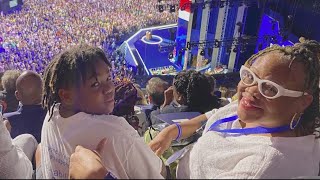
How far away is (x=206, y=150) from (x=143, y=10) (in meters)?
15.3

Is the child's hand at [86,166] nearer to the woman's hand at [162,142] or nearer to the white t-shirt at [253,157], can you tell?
the white t-shirt at [253,157]

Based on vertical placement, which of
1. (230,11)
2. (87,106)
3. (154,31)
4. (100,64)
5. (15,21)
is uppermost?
(100,64)

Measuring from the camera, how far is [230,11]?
39.9ft

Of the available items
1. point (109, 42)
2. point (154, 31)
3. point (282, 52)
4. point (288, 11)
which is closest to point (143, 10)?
point (154, 31)

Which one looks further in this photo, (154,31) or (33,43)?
(154,31)

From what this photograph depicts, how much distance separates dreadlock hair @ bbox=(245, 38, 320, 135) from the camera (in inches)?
41.8

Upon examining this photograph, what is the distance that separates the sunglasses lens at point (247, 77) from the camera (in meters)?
1.14

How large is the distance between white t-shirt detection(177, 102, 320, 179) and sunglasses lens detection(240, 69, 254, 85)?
0.19 metres

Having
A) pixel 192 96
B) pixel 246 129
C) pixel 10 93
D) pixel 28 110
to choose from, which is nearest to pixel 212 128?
pixel 246 129

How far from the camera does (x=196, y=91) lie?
2.20 m

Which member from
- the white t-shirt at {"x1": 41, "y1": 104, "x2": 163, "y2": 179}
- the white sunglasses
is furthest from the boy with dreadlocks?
the white sunglasses

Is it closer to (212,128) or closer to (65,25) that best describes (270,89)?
(212,128)

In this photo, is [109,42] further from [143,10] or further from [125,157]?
[125,157]

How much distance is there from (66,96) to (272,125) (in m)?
0.68
